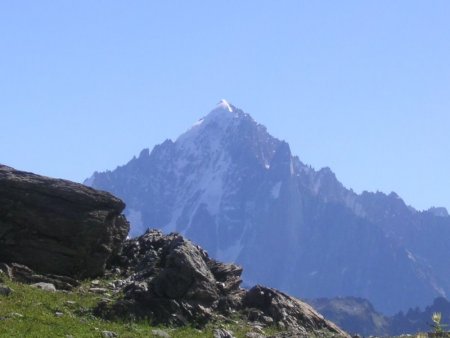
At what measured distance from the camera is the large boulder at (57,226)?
35469 millimetres

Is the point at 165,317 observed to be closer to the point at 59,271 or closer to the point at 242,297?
the point at 242,297

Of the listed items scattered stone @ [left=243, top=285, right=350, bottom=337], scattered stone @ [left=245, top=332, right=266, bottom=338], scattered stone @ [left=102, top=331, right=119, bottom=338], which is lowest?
scattered stone @ [left=102, top=331, right=119, bottom=338]

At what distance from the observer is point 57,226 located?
119 ft

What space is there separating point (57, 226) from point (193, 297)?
9114mm

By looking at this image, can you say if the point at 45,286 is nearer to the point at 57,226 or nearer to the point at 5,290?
the point at 5,290

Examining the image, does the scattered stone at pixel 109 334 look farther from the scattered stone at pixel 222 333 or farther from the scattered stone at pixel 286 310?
the scattered stone at pixel 286 310

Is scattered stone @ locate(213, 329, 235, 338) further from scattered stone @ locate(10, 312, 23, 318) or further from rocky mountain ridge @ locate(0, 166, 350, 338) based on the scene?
scattered stone @ locate(10, 312, 23, 318)

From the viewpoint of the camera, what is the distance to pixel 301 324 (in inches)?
1292

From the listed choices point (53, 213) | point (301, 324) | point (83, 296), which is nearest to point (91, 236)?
point (53, 213)

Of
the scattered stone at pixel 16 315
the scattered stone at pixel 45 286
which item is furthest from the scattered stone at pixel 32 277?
the scattered stone at pixel 16 315

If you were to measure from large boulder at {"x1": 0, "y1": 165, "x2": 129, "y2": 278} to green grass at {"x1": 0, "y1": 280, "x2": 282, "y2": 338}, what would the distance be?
4.44 m

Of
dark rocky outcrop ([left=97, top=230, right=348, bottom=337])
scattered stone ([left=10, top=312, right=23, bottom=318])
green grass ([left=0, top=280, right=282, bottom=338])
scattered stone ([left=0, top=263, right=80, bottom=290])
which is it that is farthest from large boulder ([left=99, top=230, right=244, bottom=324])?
scattered stone ([left=10, top=312, right=23, bottom=318])

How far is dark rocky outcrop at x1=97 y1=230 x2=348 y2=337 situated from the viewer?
29002 mm

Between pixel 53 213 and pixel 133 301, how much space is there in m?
9.50
